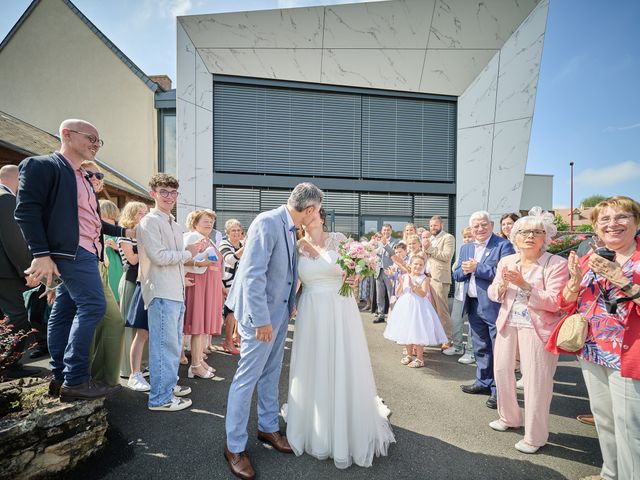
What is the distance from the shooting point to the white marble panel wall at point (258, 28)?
10312mm

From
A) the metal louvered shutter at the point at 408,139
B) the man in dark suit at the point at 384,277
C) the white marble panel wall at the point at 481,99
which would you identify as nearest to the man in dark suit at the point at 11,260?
the man in dark suit at the point at 384,277

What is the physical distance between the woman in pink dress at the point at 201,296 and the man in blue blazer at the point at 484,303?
11.1 ft

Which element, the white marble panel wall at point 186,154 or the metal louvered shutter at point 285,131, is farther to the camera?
the metal louvered shutter at point 285,131

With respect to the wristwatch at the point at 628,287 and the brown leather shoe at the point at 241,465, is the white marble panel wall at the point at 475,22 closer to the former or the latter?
the wristwatch at the point at 628,287

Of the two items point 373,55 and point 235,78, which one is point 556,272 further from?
point 235,78

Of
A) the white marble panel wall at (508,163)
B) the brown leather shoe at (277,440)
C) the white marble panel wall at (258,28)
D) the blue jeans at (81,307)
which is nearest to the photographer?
the blue jeans at (81,307)

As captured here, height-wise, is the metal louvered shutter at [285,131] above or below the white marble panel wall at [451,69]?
below

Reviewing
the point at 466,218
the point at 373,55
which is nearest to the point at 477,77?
the point at 373,55

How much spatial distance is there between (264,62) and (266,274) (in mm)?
10671

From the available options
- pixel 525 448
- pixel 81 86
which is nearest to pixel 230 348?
pixel 525 448

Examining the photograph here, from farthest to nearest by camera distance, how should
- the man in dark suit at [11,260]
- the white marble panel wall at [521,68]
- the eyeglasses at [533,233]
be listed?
the white marble panel wall at [521,68], the man in dark suit at [11,260], the eyeglasses at [533,233]

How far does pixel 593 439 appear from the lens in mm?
3256

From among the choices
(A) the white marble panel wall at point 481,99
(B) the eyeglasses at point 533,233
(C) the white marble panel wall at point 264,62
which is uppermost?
(C) the white marble panel wall at point 264,62

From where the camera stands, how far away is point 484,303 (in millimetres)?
4062
